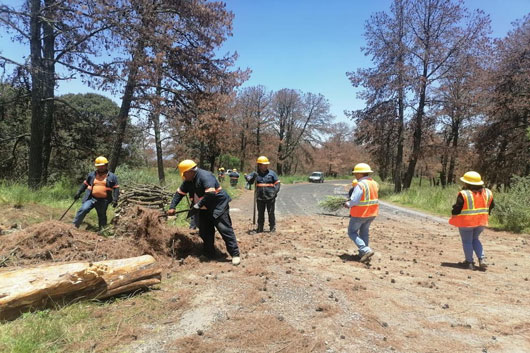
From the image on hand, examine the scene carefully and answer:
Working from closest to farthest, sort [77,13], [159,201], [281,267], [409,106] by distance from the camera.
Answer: [281,267] < [159,201] < [77,13] < [409,106]

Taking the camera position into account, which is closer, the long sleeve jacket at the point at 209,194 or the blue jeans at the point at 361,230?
the long sleeve jacket at the point at 209,194

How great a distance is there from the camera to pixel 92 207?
286 inches

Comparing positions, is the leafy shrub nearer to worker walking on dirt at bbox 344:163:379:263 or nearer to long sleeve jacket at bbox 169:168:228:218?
worker walking on dirt at bbox 344:163:379:263

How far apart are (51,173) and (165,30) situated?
7934 mm

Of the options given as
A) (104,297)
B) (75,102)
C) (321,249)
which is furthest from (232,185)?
(104,297)

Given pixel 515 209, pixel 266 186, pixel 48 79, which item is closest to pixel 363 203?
pixel 266 186

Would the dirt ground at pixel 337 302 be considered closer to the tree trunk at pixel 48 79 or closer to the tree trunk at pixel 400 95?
the tree trunk at pixel 48 79

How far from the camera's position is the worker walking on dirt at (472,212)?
225 inches

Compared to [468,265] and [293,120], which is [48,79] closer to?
[468,265]

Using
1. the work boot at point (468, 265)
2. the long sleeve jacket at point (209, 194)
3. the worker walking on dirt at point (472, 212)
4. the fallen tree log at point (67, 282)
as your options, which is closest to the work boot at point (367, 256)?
the worker walking on dirt at point (472, 212)

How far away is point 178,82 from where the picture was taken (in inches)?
520

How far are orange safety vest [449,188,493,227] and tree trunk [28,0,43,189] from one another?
463 inches

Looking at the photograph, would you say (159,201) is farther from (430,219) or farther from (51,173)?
(430,219)

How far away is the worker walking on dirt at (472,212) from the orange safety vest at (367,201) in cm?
134
